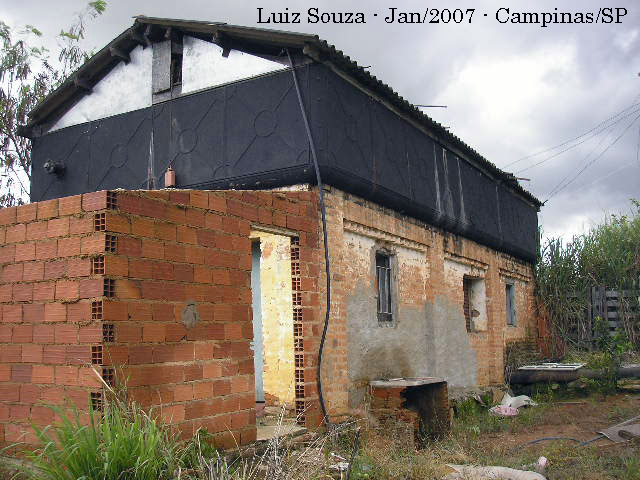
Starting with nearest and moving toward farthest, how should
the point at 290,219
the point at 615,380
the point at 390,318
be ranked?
1. the point at 290,219
2. the point at 390,318
3. the point at 615,380

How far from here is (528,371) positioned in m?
14.0

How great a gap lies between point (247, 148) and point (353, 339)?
2977 mm

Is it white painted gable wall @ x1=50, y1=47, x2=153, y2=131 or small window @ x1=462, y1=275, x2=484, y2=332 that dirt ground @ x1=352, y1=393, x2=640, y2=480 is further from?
white painted gable wall @ x1=50, y1=47, x2=153, y2=131

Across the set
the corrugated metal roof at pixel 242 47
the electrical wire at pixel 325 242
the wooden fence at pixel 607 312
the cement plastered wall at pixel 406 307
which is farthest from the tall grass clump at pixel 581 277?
the electrical wire at pixel 325 242

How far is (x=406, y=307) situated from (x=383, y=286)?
2.18 feet

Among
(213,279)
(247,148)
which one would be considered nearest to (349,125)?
(247,148)

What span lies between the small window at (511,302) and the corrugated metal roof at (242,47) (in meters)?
4.92

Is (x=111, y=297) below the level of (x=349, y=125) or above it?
below

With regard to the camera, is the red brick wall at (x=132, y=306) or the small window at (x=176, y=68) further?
the small window at (x=176, y=68)

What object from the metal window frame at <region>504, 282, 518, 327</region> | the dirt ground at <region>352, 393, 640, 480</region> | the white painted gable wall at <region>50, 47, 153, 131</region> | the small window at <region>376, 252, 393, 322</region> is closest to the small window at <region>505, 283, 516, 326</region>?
the metal window frame at <region>504, 282, 518, 327</region>

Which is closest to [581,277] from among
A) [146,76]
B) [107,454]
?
[146,76]

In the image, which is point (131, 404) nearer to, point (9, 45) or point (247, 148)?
point (247, 148)

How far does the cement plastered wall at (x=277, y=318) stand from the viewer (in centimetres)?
771

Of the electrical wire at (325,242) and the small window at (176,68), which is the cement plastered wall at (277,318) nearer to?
the electrical wire at (325,242)
